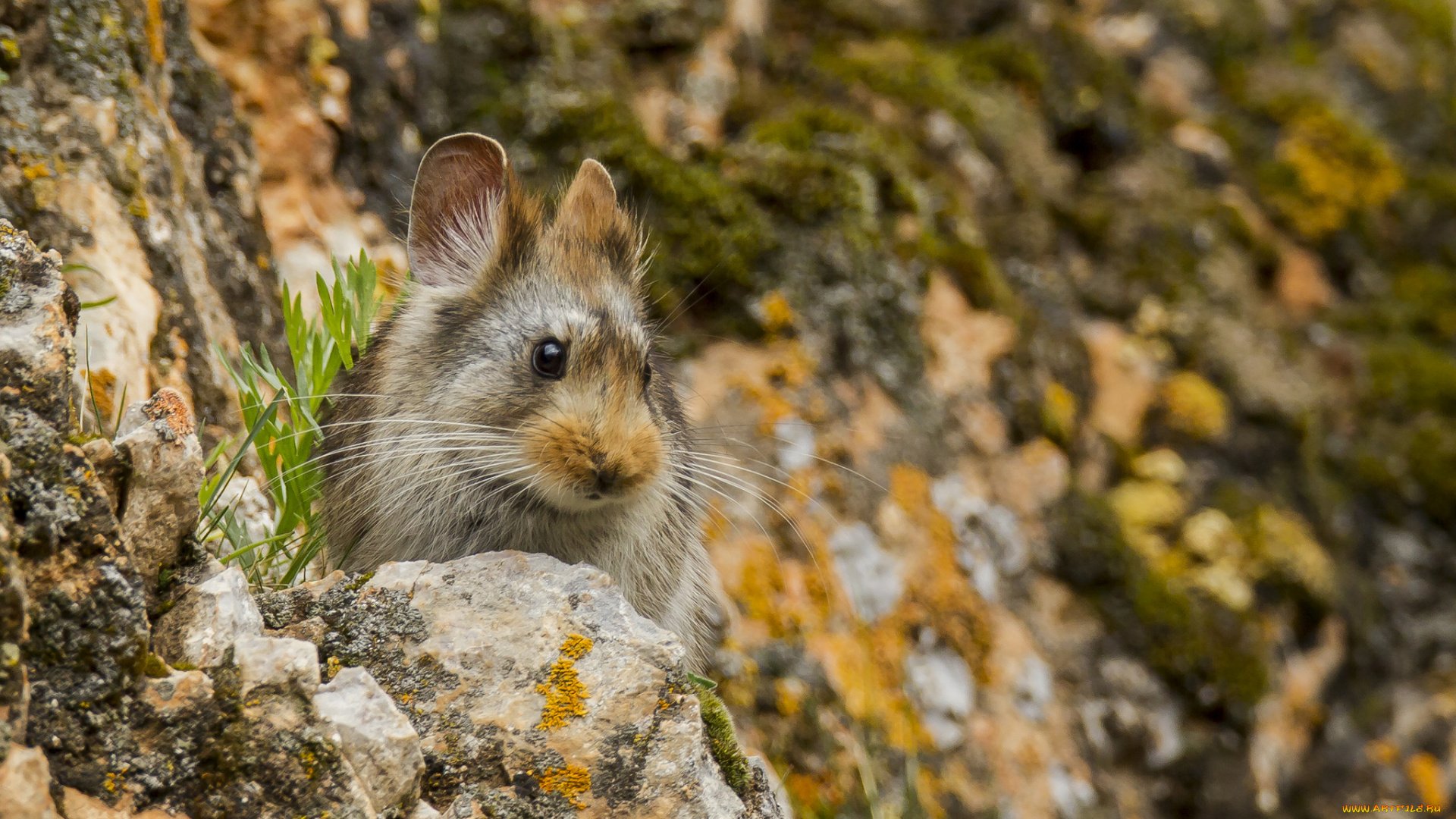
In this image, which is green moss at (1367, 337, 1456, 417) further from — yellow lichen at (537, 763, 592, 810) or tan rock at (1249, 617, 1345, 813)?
yellow lichen at (537, 763, 592, 810)

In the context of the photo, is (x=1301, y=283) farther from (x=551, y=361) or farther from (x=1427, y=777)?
(x=551, y=361)

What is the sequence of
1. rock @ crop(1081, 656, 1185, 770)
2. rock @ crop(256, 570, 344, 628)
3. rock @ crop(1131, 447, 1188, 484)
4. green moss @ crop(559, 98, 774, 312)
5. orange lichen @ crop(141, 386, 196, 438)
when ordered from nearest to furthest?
orange lichen @ crop(141, 386, 196, 438) → rock @ crop(256, 570, 344, 628) → green moss @ crop(559, 98, 774, 312) → rock @ crop(1081, 656, 1185, 770) → rock @ crop(1131, 447, 1188, 484)

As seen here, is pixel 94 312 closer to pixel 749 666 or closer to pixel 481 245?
pixel 481 245

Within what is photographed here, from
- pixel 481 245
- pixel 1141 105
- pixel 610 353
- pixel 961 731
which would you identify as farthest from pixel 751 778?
pixel 1141 105

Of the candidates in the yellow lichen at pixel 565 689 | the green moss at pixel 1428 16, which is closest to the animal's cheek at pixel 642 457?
the yellow lichen at pixel 565 689

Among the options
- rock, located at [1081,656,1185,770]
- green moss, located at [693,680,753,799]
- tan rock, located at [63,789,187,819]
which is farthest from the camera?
rock, located at [1081,656,1185,770]

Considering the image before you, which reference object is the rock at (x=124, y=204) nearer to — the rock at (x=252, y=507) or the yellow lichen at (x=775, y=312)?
the rock at (x=252, y=507)

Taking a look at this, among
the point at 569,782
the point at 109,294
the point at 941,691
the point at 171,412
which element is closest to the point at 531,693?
the point at 569,782

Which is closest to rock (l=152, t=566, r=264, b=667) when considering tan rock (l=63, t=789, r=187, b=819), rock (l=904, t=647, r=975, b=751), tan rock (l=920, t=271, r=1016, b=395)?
tan rock (l=63, t=789, r=187, b=819)

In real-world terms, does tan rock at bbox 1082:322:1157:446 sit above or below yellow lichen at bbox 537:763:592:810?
below
